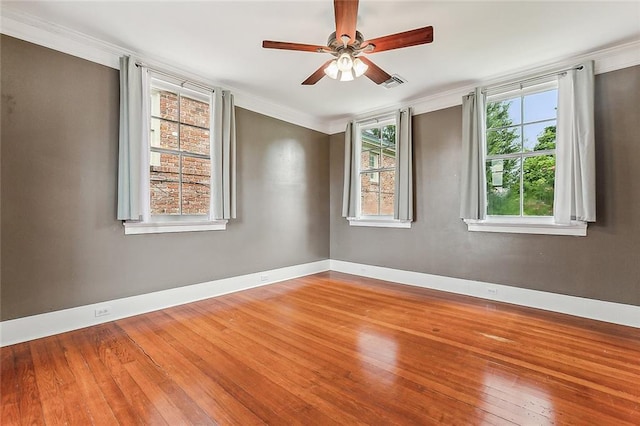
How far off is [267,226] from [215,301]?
1458 millimetres

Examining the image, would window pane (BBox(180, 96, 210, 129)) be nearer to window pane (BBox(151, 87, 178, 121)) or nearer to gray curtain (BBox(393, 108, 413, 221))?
window pane (BBox(151, 87, 178, 121))

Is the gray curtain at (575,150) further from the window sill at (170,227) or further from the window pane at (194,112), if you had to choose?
the window pane at (194,112)

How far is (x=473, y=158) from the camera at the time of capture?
3973 mm

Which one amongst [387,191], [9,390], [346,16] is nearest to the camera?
[9,390]

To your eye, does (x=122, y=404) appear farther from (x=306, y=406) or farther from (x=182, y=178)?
(x=182, y=178)

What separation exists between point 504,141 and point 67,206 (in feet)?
17.3

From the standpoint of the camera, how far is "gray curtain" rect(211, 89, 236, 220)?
3957 millimetres

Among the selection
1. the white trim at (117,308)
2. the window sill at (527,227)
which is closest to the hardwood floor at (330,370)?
the white trim at (117,308)

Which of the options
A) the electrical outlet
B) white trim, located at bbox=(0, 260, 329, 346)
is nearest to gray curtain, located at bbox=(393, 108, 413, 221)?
white trim, located at bbox=(0, 260, 329, 346)

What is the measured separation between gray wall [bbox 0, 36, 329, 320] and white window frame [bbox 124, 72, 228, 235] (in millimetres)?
94

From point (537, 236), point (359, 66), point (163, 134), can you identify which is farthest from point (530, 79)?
point (163, 134)

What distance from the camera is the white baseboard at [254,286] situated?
2.70 m

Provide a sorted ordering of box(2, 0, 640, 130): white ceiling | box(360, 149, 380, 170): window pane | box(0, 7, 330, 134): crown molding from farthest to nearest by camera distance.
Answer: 1. box(360, 149, 380, 170): window pane
2. box(0, 7, 330, 134): crown molding
3. box(2, 0, 640, 130): white ceiling

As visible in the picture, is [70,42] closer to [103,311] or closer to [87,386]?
[103,311]
